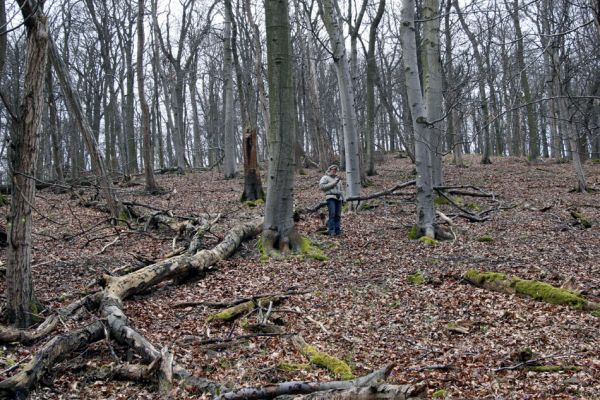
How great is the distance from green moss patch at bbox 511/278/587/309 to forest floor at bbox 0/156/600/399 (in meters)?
0.12

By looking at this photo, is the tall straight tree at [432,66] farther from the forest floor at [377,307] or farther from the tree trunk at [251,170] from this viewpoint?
the tree trunk at [251,170]

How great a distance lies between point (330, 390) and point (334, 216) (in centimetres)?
654

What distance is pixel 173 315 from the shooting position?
606 centimetres

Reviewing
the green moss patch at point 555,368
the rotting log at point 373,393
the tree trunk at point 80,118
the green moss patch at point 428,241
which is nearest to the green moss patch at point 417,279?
the green moss patch at point 428,241

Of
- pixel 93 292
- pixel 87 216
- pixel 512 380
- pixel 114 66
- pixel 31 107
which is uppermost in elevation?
pixel 114 66

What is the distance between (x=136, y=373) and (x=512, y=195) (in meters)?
13.1

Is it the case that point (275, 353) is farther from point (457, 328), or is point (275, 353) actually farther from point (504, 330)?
point (504, 330)

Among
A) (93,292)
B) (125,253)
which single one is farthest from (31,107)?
(125,253)

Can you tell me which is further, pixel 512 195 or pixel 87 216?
pixel 512 195

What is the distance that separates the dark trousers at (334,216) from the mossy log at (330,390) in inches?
244

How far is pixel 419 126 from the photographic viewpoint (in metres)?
9.52

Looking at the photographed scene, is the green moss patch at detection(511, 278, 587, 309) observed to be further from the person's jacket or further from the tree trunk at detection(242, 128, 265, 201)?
the tree trunk at detection(242, 128, 265, 201)

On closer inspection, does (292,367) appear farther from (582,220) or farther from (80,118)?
(80,118)

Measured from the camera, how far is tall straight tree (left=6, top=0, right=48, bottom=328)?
493cm
